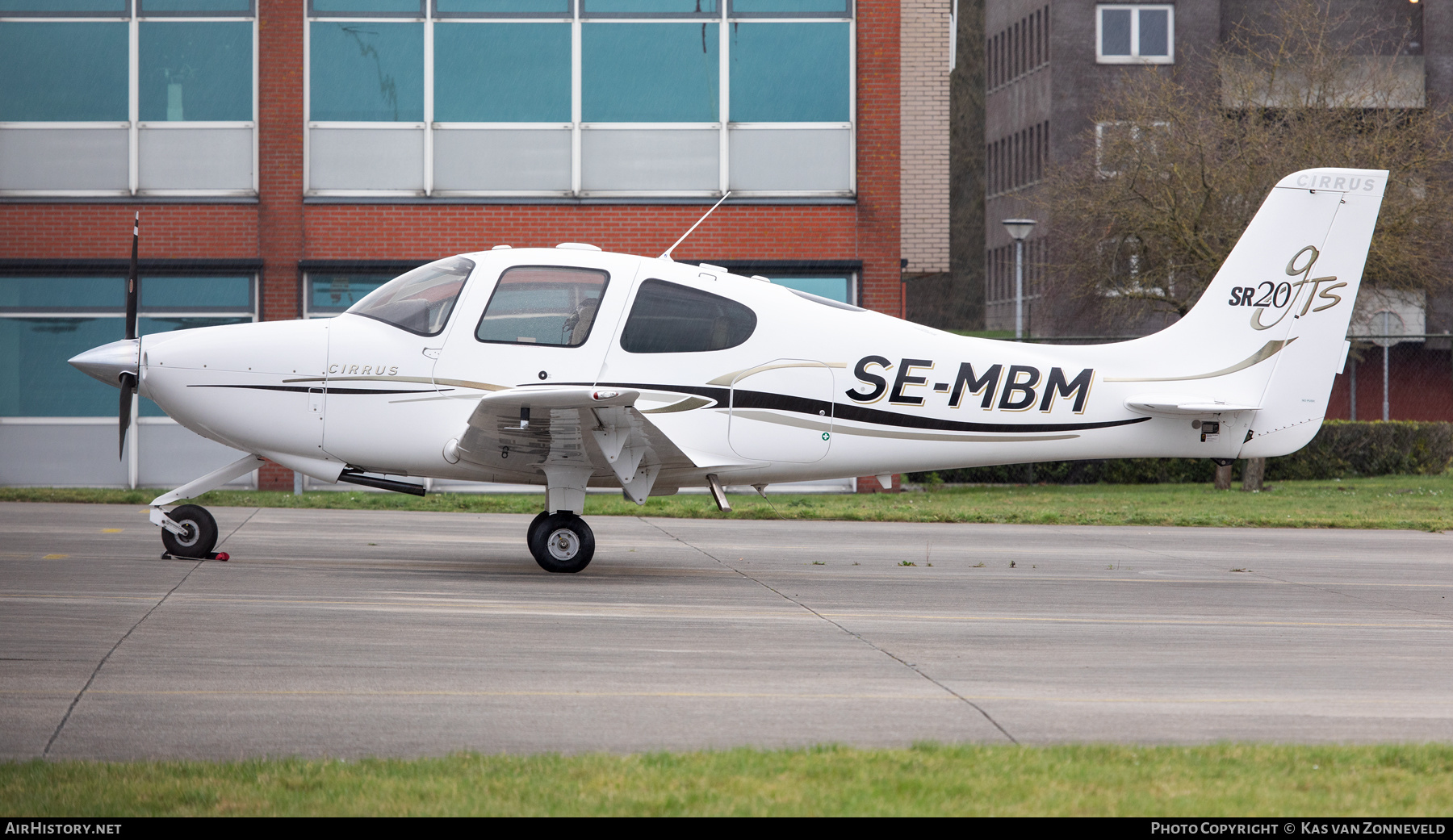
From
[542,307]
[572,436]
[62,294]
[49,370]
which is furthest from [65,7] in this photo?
[572,436]

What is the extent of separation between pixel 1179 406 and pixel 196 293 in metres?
15.5

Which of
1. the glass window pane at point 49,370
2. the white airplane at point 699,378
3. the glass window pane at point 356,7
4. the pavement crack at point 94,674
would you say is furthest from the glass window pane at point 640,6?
the pavement crack at point 94,674

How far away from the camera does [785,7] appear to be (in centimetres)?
2128

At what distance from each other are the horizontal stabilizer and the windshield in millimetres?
5378

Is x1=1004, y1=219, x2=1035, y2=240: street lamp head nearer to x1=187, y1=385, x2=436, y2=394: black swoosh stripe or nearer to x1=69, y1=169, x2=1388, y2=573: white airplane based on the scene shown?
x1=69, y1=169, x2=1388, y2=573: white airplane

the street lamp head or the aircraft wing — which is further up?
the street lamp head

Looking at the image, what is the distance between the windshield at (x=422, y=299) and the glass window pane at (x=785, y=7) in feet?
38.7

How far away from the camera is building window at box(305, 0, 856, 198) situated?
826 inches

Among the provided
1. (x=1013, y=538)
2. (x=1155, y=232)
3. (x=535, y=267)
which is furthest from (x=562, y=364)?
(x=1155, y=232)

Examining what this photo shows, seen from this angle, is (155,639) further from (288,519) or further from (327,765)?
(288,519)

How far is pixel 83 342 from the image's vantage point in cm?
2112

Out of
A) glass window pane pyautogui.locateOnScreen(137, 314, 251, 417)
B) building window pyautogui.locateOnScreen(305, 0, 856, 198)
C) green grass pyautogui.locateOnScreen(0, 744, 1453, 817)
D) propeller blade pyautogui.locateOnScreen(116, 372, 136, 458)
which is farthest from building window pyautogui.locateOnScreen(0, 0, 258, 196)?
green grass pyautogui.locateOnScreen(0, 744, 1453, 817)

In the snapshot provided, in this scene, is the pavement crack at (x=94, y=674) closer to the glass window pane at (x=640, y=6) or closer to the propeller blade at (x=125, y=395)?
the propeller blade at (x=125, y=395)

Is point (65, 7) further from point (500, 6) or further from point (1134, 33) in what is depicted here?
point (1134, 33)
